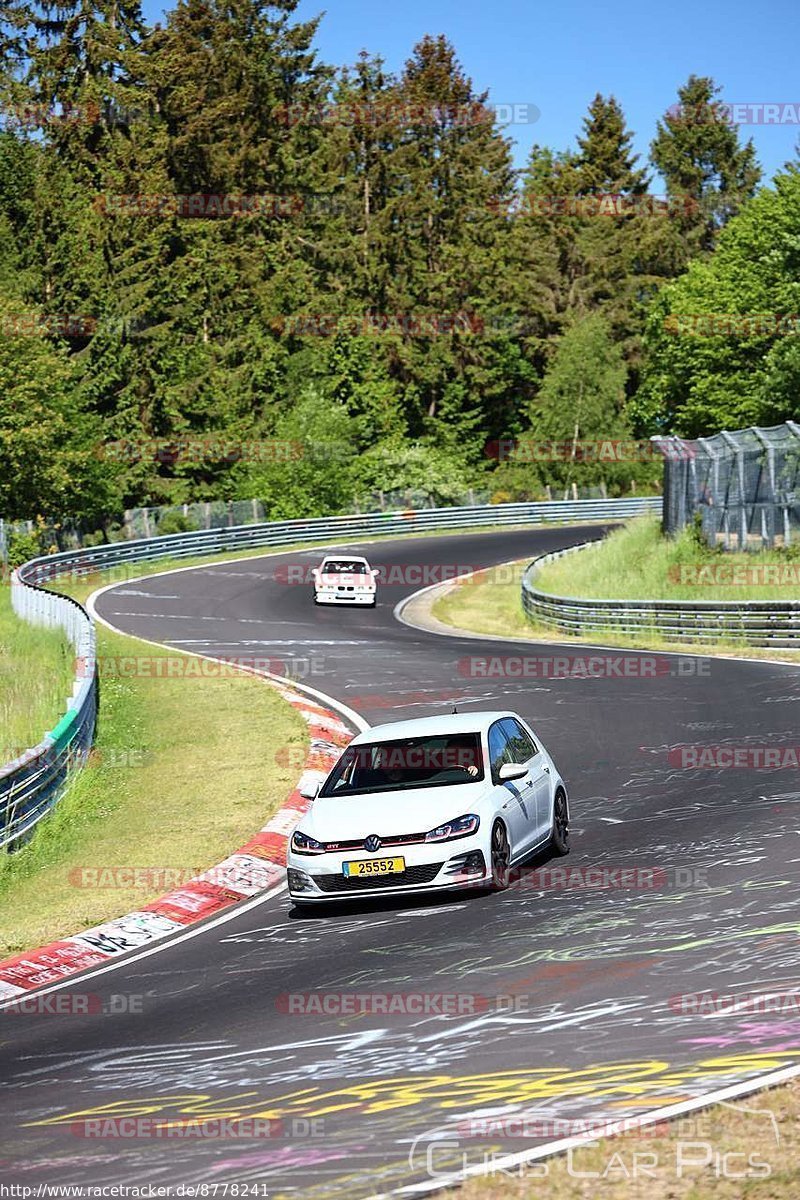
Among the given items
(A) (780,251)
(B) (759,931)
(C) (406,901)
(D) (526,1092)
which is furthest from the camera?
(A) (780,251)

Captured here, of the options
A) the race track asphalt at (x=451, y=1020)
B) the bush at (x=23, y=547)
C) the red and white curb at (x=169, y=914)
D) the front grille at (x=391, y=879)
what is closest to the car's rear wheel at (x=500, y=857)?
the race track asphalt at (x=451, y=1020)

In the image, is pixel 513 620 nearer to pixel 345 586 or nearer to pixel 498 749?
pixel 345 586

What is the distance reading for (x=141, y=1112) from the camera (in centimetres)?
804

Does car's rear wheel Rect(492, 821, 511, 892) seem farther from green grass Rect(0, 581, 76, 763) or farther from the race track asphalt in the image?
green grass Rect(0, 581, 76, 763)

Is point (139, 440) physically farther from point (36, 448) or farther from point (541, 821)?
point (541, 821)

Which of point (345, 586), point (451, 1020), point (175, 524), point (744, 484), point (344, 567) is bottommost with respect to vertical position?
point (451, 1020)

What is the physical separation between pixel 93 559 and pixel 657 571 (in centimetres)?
2075

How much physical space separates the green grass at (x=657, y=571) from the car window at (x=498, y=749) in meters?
21.2

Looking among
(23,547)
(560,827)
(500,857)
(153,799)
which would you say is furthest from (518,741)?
(23,547)

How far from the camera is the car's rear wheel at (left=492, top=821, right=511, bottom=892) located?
12.8 meters

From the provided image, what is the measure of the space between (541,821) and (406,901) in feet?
5.31

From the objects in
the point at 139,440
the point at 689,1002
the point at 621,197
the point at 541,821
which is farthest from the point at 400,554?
the point at 621,197

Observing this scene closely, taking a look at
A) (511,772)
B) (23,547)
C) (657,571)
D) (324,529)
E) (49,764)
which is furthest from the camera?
(324,529)

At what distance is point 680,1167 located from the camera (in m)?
6.59
